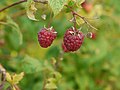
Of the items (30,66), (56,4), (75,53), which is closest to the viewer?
(56,4)

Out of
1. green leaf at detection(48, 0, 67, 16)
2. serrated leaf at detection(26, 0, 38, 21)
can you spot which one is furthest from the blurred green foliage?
green leaf at detection(48, 0, 67, 16)

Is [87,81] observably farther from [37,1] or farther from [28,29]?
[37,1]

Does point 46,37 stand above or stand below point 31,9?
below

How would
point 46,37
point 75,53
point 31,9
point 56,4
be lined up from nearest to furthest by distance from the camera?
point 56,4
point 46,37
point 31,9
point 75,53

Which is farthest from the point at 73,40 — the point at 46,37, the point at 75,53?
the point at 75,53

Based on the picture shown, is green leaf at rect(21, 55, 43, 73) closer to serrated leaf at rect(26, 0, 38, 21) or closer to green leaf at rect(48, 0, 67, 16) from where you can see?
serrated leaf at rect(26, 0, 38, 21)

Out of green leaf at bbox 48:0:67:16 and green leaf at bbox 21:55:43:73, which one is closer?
green leaf at bbox 48:0:67:16

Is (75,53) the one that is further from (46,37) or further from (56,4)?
(56,4)

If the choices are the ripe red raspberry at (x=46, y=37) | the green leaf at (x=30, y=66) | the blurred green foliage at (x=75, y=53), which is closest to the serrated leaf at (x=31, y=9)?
the ripe red raspberry at (x=46, y=37)

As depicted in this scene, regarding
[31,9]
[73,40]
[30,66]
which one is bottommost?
[30,66]
